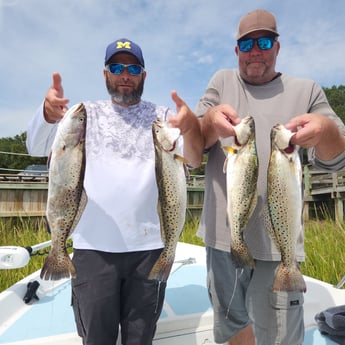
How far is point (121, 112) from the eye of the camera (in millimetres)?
3314

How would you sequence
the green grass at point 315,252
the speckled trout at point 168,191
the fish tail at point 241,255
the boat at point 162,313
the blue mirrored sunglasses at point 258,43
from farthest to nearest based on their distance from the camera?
1. the green grass at point 315,252
2. the boat at point 162,313
3. the blue mirrored sunglasses at point 258,43
4. the speckled trout at point 168,191
5. the fish tail at point 241,255

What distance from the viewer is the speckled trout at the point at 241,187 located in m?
2.63

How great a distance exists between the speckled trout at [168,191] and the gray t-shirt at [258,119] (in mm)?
461

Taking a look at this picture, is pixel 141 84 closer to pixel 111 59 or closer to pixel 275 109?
pixel 111 59

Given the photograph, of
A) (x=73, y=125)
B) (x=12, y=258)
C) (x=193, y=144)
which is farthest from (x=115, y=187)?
(x=12, y=258)

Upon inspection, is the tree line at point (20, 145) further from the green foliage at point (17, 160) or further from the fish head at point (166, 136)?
the fish head at point (166, 136)

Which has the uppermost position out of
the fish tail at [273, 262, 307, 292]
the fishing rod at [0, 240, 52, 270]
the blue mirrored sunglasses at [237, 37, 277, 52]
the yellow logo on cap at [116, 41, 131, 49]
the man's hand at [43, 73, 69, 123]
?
the yellow logo on cap at [116, 41, 131, 49]

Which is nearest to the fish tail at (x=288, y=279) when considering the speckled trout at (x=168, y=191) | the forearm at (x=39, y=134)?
the speckled trout at (x=168, y=191)

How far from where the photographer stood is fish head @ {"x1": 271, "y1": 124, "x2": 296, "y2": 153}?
2.52 m

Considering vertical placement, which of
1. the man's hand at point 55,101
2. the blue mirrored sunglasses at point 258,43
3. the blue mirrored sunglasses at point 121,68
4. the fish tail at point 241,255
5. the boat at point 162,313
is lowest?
the boat at point 162,313

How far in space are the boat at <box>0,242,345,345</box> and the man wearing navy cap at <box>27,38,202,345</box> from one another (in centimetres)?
73

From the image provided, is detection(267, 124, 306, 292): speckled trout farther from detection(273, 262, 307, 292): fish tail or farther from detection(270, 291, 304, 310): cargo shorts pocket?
detection(270, 291, 304, 310): cargo shorts pocket

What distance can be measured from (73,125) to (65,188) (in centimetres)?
48

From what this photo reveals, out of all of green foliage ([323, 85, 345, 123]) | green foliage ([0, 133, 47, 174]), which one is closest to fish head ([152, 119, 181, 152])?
green foliage ([0, 133, 47, 174])
